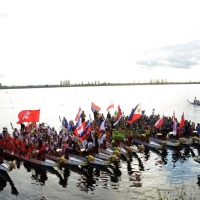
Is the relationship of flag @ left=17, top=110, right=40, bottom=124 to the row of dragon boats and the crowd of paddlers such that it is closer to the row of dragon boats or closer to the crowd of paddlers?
the crowd of paddlers

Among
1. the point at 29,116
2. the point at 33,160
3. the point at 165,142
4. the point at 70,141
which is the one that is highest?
the point at 29,116

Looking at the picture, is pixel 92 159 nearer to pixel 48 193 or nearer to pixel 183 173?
pixel 48 193

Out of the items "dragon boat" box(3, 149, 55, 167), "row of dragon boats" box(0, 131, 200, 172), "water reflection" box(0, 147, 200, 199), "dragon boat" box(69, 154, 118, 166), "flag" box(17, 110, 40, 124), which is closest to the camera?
"water reflection" box(0, 147, 200, 199)

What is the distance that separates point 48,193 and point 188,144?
56.1 feet

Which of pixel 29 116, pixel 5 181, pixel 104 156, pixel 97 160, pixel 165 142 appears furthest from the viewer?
pixel 29 116

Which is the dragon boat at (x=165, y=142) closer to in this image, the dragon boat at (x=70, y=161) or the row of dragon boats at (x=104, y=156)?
the row of dragon boats at (x=104, y=156)

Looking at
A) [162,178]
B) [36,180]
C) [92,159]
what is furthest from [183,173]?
[36,180]

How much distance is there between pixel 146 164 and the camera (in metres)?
23.9

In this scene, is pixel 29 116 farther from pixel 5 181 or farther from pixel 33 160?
pixel 5 181

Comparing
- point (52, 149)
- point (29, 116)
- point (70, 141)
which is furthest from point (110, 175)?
point (29, 116)

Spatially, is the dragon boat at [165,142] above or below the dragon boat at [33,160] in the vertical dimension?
above

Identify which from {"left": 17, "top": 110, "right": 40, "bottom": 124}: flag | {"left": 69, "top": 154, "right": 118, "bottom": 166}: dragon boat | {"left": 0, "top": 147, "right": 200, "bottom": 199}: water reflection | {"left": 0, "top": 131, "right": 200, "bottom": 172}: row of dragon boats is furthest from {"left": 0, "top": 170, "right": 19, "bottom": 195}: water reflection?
{"left": 17, "top": 110, "right": 40, "bottom": 124}: flag

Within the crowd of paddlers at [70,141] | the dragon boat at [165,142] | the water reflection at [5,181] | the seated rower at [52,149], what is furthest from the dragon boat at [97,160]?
the dragon boat at [165,142]

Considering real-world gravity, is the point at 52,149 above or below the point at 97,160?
above
